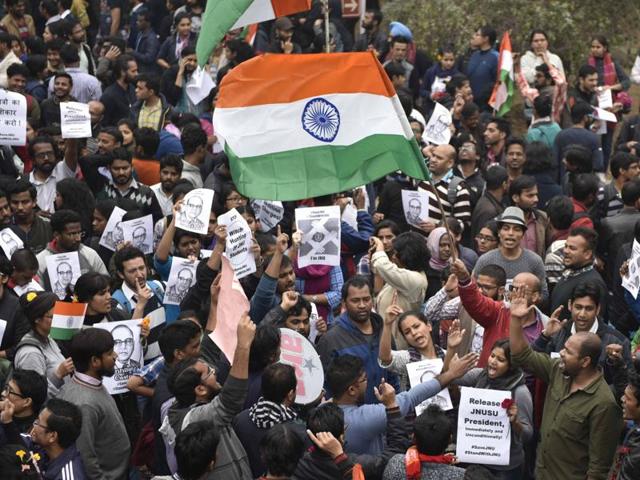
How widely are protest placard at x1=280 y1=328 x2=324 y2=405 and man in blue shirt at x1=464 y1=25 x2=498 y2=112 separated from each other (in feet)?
29.9

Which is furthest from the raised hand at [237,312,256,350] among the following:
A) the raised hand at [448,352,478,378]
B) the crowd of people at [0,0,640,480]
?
the raised hand at [448,352,478,378]

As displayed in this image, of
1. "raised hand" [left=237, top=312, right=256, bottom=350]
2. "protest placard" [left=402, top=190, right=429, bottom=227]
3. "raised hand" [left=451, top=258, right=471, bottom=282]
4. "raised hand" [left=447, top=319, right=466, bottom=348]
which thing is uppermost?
"raised hand" [left=237, top=312, right=256, bottom=350]

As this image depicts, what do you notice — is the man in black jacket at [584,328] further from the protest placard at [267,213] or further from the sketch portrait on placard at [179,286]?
the protest placard at [267,213]

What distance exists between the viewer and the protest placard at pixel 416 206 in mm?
12320

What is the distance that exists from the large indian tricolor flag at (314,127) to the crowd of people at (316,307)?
2.30ft

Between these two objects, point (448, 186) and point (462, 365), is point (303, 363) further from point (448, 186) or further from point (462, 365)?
point (448, 186)

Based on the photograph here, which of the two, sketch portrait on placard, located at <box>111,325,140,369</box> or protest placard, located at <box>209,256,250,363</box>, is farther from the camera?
sketch portrait on placard, located at <box>111,325,140,369</box>

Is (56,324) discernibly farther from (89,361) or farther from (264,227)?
(264,227)

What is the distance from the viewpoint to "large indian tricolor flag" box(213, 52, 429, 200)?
9461 millimetres

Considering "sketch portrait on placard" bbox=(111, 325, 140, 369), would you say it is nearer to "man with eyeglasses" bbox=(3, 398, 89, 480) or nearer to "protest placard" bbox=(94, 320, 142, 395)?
"protest placard" bbox=(94, 320, 142, 395)

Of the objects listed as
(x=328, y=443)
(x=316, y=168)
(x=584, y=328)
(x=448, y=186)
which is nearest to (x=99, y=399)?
(x=328, y=443)

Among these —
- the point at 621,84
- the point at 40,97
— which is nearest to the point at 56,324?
the point at 40,97

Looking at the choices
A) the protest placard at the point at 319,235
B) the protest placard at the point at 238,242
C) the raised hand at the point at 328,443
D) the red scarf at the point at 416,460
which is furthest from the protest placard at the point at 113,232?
the red scarf at the point at 416,460

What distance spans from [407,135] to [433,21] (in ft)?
36.1
